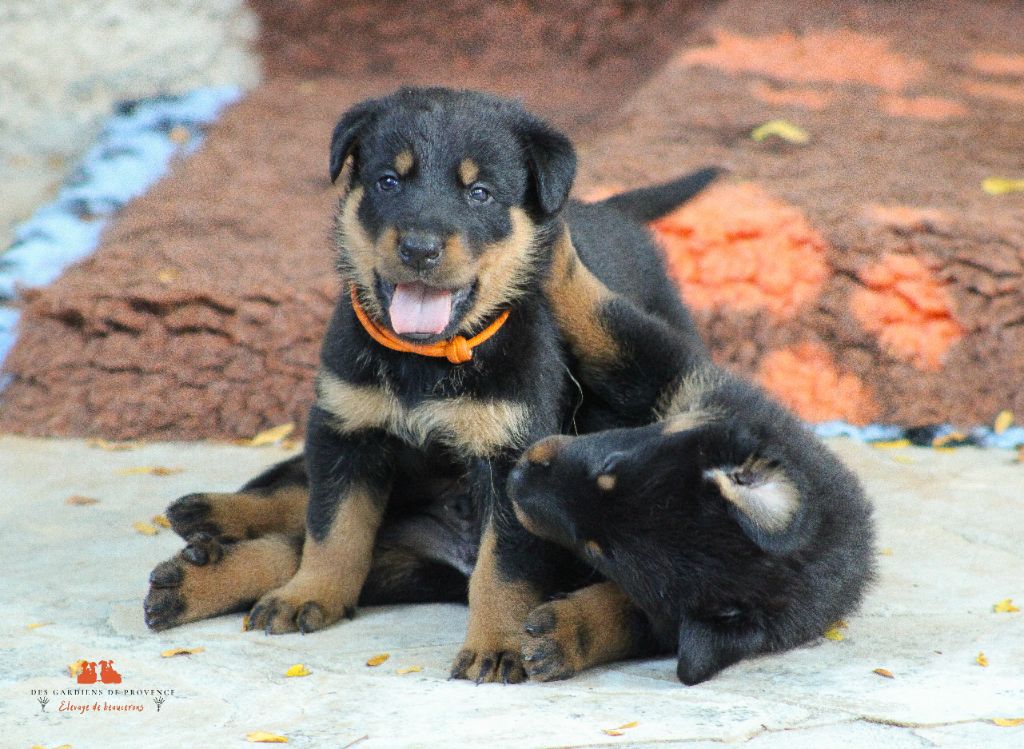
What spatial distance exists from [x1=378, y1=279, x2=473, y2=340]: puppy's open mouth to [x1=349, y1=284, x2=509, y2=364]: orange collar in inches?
2.9

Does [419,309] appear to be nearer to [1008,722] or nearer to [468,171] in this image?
[468,171]

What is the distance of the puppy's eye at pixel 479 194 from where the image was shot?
11.6 ft

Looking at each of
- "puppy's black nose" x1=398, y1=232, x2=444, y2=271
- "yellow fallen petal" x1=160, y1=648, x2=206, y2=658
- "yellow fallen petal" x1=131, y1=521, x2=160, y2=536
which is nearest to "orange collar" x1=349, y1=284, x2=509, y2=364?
"puppy's black nose" x1=398, y1=232, x2=444, y2=271

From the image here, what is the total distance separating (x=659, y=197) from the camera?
18.6 feet

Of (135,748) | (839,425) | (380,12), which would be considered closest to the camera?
(135,748)

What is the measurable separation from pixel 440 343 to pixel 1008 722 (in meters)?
1.71

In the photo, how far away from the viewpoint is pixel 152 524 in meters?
4.57

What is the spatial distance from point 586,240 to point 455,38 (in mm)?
4536

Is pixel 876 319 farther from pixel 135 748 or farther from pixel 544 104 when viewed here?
pixel 135 748

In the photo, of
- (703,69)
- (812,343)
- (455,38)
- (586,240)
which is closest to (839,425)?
(812,343)

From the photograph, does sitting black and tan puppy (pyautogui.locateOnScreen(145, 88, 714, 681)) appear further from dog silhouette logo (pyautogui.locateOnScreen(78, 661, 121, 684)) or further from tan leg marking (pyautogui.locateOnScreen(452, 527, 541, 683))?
dog silhouette logo (pyautogui.locateOnScreen(78, 661, 121, 684))

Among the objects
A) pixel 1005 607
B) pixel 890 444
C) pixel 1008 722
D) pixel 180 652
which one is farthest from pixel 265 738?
pixel 890 444

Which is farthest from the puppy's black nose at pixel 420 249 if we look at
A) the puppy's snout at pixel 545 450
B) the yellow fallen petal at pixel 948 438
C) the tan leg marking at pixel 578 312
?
the yellow fallen petal at pixel 948 438

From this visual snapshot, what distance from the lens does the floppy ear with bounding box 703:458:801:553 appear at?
3.06m
